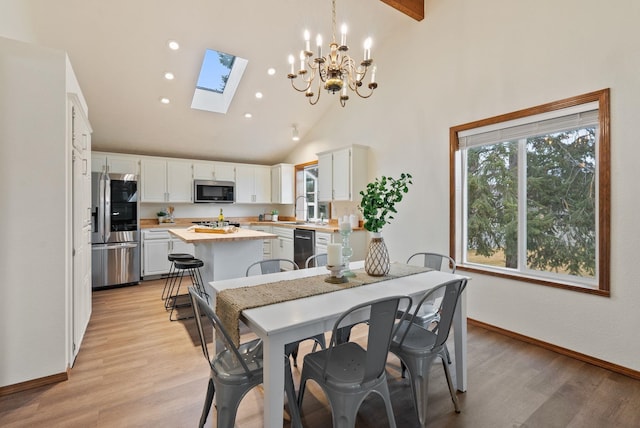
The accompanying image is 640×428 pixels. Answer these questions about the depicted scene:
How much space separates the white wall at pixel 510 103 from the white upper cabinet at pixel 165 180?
3282mm

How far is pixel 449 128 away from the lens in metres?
3.67

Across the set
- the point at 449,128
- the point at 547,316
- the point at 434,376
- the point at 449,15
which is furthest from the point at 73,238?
the point at 449,15

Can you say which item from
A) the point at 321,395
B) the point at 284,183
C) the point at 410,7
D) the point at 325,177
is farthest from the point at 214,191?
the point at 321,395

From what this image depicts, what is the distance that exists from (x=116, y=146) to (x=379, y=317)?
5.74 meters

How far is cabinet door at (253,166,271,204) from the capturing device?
676 cm

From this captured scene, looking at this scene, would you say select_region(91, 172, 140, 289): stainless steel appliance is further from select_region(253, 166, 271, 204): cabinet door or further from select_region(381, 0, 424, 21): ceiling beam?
select_region(381, 0, 424, 21): ceiling beam

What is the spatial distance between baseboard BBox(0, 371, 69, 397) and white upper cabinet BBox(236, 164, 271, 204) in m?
4.49

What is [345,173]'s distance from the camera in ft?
16.0

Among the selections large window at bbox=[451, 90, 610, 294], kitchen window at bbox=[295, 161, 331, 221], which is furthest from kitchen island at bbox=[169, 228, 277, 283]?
kitchen window at bbox=[295, 161, 331, 221]

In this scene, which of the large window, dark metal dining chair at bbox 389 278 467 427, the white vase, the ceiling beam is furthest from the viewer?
the ceiling beam

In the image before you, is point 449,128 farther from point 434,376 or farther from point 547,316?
point 434,376

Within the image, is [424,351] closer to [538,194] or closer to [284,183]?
[538,194]

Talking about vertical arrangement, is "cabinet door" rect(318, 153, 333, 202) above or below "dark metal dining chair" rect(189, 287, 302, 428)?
above

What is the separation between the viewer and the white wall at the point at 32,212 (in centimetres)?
212
